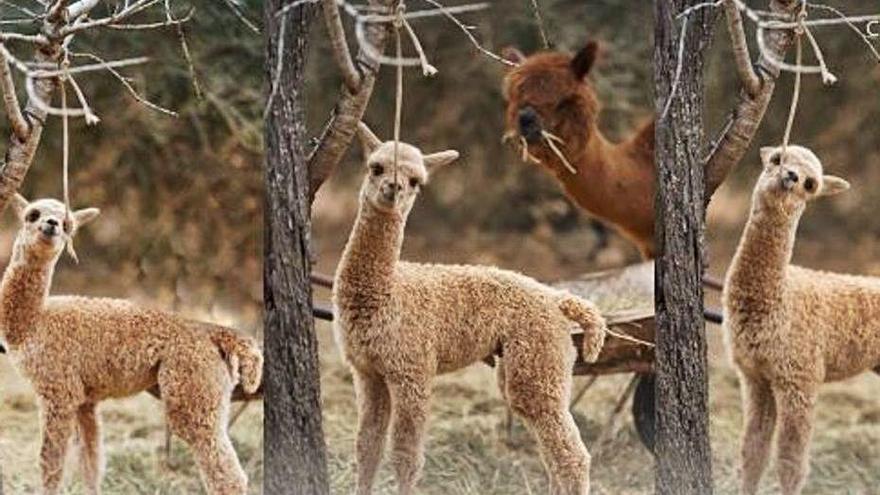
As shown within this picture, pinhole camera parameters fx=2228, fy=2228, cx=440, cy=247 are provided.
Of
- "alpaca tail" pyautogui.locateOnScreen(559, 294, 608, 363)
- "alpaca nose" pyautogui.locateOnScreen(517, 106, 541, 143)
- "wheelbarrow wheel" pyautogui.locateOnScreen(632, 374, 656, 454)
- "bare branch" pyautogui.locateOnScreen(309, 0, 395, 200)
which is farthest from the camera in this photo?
"wheelbarrow wheel" pyautogui.locateOnScreen(632, 374, 656, 454)

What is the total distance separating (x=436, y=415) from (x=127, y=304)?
2.67 m

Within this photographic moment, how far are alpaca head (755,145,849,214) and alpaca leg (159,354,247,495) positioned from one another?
2009 mm

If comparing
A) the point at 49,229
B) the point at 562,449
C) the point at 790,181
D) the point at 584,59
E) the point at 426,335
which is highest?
the point at 584,59

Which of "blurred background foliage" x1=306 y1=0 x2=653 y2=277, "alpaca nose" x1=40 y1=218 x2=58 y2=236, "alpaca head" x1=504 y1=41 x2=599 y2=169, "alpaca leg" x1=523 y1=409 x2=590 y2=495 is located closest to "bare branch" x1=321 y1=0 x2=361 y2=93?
"alpaca nose" x1=40 y1=218 x2=58 y2=236

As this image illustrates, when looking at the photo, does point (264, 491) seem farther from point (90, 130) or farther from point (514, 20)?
point (514, 20)

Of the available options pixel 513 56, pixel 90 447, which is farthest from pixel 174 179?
pixel 90 447

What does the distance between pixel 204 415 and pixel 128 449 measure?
2.29 m

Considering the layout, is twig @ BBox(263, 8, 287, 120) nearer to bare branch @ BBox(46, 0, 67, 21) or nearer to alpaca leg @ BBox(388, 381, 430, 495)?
bare branch @ BBox(46, 0, 67, 21)

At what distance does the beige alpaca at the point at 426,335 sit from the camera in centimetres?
765

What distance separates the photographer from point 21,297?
7.77m

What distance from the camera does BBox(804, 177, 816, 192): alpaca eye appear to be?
778 cm

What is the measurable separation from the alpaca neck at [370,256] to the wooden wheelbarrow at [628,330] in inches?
18.8

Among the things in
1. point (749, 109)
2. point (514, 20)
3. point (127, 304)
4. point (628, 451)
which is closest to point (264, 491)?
point (127, 304)

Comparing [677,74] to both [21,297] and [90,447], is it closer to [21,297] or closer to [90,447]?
[21,297]
